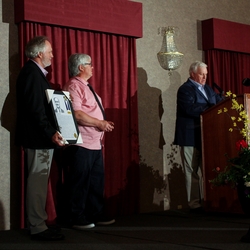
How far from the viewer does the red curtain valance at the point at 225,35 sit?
→ 20.1ft

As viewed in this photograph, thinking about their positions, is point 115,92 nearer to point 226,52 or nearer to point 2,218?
point 2,218

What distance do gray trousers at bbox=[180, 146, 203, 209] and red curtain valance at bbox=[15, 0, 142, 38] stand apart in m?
1.37

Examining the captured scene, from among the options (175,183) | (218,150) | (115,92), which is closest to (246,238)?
(218,150)

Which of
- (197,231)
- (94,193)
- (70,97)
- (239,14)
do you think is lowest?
(197,231)

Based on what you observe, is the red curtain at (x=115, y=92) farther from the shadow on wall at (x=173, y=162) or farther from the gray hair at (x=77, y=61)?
the shadow on wall at (x=173, y=162)

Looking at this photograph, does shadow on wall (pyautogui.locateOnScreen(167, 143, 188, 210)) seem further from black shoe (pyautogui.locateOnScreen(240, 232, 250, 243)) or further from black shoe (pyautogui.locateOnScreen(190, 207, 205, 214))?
black shoe (pyautogui.locateOnScreen(240, 232, 250, 243))

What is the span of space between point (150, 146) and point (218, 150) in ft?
3.38

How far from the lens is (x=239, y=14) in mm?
6727

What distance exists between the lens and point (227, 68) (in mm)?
6320

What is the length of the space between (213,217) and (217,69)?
2196 millimetres

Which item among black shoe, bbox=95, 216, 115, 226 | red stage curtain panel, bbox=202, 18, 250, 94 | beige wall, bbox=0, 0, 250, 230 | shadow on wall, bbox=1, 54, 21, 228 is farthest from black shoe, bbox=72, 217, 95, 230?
red stage curtain panel, bbox=202, 18, 250, 94

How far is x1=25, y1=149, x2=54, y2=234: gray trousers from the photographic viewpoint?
3539 mm

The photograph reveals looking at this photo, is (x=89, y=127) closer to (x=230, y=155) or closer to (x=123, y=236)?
(x=123, y=236)

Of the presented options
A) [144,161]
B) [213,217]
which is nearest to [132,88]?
[144,161]
